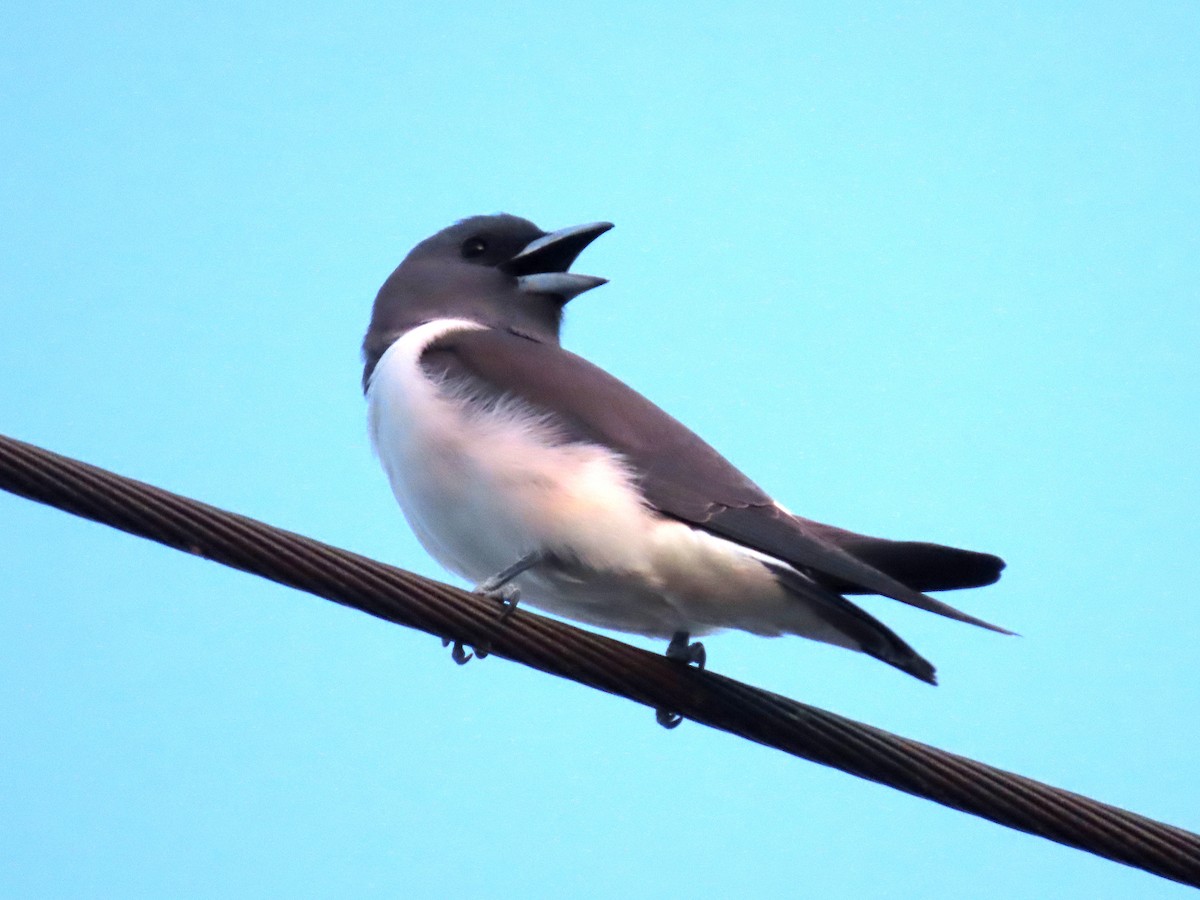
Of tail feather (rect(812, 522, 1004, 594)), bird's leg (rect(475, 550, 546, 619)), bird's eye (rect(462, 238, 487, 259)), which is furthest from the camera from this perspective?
bird's eye (rect(462, 238, 487, 259))

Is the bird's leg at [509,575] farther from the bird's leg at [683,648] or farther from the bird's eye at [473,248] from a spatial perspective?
the bird's eye at [473,248]

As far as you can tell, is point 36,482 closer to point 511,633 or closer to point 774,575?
point 511,633

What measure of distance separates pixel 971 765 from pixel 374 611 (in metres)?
1.19

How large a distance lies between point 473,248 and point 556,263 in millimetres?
313

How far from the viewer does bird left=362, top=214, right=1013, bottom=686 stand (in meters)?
4.26

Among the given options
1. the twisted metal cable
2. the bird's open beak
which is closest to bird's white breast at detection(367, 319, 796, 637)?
the twisted metal cable

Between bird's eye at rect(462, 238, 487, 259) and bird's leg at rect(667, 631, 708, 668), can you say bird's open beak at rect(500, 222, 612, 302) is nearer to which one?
bird's eye at rect(462, 238, 487, 259)

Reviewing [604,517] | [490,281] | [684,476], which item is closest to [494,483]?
[604,517]

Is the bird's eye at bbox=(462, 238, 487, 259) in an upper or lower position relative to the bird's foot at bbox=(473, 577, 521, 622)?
upper

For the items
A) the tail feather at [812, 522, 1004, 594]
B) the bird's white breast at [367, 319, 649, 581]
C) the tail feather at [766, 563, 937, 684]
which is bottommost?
the tail feather at [766, 563, 937, 684]

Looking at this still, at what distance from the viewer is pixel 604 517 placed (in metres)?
4.41

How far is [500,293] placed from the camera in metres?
5.94

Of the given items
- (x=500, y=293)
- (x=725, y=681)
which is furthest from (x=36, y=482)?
(x=500, y=293)

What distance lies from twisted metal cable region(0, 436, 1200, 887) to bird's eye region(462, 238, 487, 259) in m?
2.64
